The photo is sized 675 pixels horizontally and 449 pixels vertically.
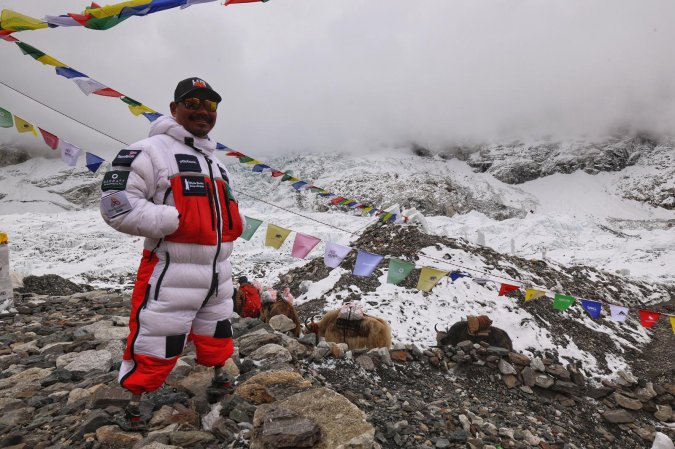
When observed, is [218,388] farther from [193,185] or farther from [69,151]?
[69,151]

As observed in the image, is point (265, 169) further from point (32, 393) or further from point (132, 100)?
point (32, 393)

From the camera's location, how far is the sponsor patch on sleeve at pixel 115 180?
216cm

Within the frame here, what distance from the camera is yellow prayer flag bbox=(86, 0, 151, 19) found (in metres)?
2.70

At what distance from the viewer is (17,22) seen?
2.94m

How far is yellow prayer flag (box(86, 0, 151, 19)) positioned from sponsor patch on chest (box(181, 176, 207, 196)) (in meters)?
1.51

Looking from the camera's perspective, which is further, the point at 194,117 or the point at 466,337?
the point at 466,337

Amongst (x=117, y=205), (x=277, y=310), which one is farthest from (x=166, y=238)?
(x=277, y=310)

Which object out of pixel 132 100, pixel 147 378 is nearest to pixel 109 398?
pixel 147 378

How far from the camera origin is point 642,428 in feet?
16.0

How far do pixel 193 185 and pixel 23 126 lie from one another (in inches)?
178

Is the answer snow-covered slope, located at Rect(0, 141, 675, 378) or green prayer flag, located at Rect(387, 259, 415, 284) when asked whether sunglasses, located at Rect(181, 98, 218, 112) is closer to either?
snow-covered slope, located at Rect(0, 141, 675, 378)

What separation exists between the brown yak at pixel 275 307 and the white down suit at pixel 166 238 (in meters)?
3.54

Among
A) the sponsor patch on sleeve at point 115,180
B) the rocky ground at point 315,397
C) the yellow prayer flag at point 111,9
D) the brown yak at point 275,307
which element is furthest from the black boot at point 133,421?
the brown yak at point 275,307

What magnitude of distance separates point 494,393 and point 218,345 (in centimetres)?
435
